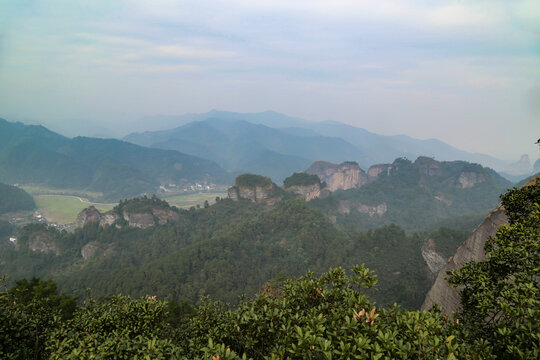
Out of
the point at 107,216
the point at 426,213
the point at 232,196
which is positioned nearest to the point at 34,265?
the point at 107,216

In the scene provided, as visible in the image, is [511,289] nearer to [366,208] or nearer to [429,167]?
[366,208]

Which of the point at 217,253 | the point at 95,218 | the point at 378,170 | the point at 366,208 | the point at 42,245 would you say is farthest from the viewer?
the point at 378,170

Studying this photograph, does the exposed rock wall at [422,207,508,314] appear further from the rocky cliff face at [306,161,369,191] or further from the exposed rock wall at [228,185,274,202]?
the rocky cliff face at [306,161,369,191]

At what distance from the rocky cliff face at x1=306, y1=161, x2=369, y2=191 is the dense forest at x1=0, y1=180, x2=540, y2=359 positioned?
151266 mm

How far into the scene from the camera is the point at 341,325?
21.0 feet

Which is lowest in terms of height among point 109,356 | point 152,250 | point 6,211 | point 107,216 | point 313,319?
point 6,211

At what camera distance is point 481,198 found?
119 m

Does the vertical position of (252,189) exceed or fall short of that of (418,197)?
it exceeds it

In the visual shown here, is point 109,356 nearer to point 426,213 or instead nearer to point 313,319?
point 313,319

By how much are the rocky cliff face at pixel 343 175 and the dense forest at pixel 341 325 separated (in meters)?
151

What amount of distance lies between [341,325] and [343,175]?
15768 cm

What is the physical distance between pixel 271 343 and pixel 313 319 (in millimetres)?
1796

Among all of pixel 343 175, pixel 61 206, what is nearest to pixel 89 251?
pixel 61 206

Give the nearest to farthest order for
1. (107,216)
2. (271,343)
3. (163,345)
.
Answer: (163,345) → (271,343) → (107,216)
